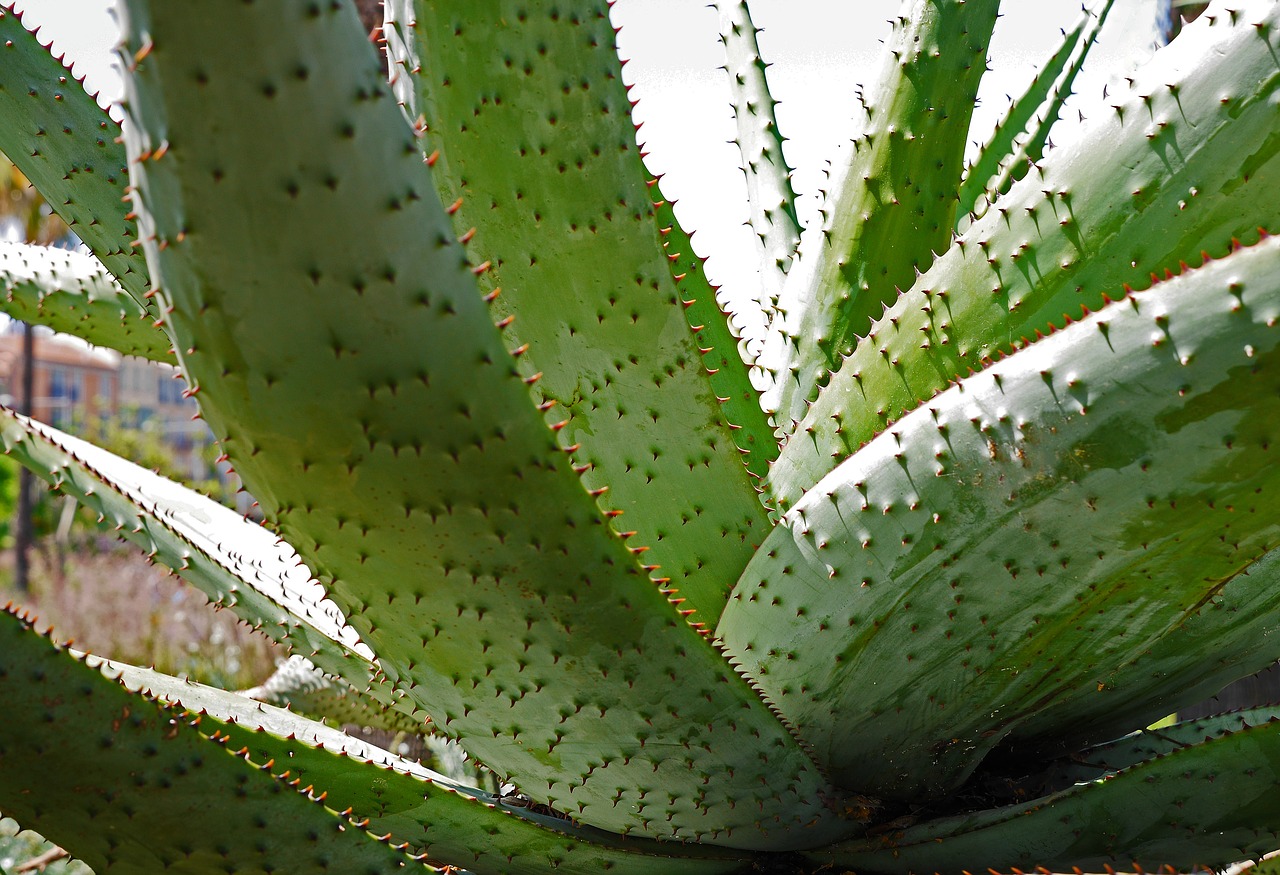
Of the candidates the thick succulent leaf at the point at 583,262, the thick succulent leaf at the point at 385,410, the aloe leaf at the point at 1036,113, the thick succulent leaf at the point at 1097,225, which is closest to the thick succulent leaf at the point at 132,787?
the thick succulent leaf at the point at 385,410

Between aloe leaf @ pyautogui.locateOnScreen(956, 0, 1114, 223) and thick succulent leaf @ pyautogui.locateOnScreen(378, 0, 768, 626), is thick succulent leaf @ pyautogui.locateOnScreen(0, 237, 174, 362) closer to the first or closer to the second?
thick succulent leaf @ pyautogui.locateOnScreen(378, 0, 768, 626)

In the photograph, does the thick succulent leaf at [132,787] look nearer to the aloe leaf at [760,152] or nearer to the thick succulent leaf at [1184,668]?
the thick succulent leaf at [1184,668]

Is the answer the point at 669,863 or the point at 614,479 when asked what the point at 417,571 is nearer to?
the point at 614,479

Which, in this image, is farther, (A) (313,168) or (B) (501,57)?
(B) (501,57)

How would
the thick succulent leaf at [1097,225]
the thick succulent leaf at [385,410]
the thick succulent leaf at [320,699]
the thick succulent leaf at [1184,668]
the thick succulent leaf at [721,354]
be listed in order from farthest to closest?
the thick succulent leaf at [320,699] < the thick succulent leaf at [721,354] < the thick succulent leaf at [1184,668] < the thick succulent leaf at [1097,225] < the thick succulent leaf at [385,410]

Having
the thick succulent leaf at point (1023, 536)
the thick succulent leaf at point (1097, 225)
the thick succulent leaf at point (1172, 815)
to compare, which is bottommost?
the thick succulent leaf at point (1172, 815)

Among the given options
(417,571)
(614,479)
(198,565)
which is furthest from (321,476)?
(198,565)

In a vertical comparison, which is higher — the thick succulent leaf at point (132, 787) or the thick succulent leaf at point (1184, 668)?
the thick succulent leaf at point (132, 787)
